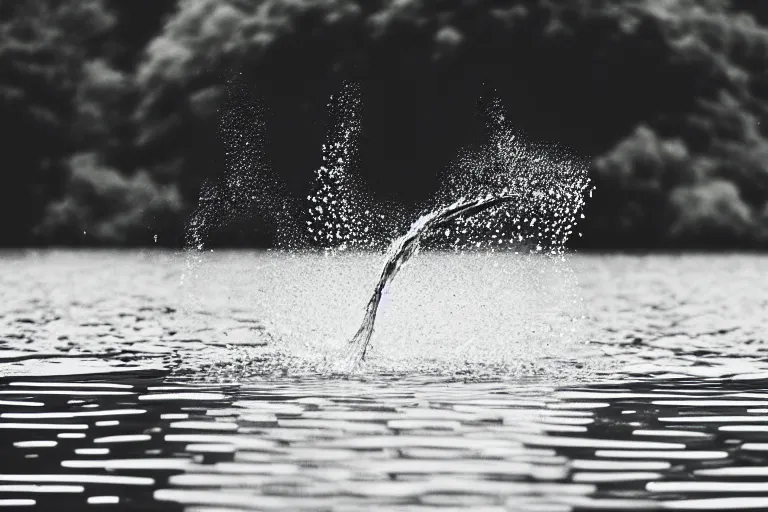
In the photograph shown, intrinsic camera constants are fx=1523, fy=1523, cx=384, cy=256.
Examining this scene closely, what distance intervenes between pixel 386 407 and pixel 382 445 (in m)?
2.67

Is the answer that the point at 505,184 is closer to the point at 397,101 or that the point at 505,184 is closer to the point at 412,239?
the point at 397,101

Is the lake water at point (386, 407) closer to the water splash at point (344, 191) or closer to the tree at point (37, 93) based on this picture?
the water splash at point (344, 191)

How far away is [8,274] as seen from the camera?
52.9m

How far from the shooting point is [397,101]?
79312 millimetres

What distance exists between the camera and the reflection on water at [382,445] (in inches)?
450

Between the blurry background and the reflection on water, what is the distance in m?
56.5

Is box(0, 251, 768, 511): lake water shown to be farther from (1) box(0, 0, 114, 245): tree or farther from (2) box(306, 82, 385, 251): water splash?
(1) box(0, 0, 114, 245): tree

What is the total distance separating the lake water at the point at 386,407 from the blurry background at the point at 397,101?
3968cm

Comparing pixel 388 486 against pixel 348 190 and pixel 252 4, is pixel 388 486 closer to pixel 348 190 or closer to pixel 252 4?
pixel 348 190

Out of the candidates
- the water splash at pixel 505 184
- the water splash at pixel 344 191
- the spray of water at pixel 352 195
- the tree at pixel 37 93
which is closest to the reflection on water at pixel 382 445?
the water splash at pixel 505 184

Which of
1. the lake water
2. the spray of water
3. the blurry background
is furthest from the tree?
the lake water

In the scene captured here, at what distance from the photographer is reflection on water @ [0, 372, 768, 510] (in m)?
11.4

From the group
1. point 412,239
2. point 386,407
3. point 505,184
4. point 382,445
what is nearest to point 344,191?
point 505,184

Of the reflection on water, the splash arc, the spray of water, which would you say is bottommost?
the reflection on water
